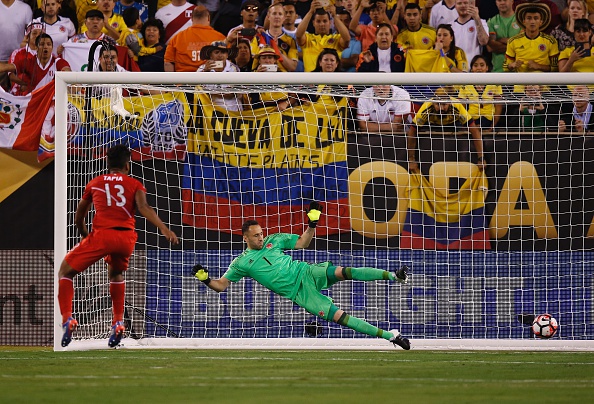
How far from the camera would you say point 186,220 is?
526 inches

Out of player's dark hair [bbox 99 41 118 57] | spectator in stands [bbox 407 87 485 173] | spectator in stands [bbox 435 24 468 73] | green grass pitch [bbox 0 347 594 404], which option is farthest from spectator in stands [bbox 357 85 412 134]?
green grass pitch [bbox 0 347 594 404]

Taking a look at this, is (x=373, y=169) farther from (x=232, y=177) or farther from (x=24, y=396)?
(x=24, y=396)

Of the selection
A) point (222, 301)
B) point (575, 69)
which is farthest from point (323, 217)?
point (575, 69)

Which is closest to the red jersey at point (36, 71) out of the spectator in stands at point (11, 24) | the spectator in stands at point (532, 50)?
the spectator in stands at point (11, 24)

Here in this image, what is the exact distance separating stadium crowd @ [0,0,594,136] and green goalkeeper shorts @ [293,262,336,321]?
4.00m

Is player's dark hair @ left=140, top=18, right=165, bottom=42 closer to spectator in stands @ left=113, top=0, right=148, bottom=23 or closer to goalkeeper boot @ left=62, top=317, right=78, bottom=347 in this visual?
spectator in stands @ left=113, top=0, right=148, bottom=23

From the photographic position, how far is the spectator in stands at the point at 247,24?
599 inches

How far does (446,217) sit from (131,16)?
5798 millimetres

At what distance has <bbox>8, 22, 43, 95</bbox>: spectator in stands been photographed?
14.6m

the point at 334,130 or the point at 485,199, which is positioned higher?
the point at 334,130

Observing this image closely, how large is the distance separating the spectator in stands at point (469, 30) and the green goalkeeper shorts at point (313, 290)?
5.39 m

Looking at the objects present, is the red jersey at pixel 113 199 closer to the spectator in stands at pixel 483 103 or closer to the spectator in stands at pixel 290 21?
the spectator in stands at pixel 483 103

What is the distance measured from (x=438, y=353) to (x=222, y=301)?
11.4 feet

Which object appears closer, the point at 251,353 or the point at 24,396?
the point at 24,396
